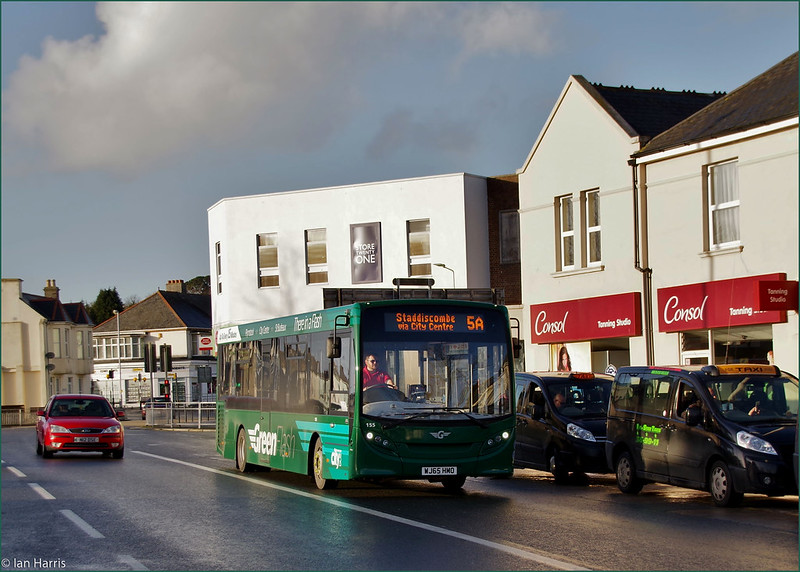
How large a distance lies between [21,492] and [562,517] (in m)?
9.15

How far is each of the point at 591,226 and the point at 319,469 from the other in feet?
48.4

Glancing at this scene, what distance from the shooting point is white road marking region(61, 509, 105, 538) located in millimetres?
12991

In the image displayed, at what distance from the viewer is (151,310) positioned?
4058 inches

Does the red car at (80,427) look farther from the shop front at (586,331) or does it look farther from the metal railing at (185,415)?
the metal railing at (185,415)

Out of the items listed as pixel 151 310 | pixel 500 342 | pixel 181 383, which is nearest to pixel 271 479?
pixel 500 342

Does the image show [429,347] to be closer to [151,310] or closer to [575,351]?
[575,351]

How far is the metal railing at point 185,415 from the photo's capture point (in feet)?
157

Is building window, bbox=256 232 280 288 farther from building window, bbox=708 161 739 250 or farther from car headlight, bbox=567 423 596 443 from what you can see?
car headlight, bbox=567 423 596 443

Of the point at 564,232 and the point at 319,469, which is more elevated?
the point at 564,232

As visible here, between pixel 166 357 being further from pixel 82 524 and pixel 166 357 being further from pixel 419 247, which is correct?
pixel 82 524

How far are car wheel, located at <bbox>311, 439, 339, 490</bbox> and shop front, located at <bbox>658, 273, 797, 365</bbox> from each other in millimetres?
9716

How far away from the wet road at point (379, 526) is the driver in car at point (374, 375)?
1633 millimetres

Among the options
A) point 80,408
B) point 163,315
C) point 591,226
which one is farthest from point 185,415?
point 163,315

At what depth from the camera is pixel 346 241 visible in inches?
1651
